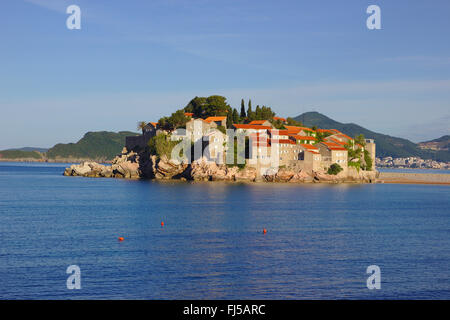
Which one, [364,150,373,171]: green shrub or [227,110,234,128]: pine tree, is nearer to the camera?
[227,110,234,128]: pine tree

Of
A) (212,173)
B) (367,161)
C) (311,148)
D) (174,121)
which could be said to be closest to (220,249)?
(212,173)

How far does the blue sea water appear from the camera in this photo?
95.7ft

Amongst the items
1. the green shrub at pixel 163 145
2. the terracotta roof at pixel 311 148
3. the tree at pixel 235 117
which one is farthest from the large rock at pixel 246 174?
the tree at pixel 235 117

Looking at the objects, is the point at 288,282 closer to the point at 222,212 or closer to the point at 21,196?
the point at 222,212

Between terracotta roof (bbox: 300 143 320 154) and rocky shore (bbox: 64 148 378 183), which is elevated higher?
terracotta roof (bbox: 300 143 320 154)

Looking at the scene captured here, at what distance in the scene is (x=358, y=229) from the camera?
53344 mm

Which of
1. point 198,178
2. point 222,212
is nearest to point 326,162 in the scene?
point 198,178

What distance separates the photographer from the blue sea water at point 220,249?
29172mm

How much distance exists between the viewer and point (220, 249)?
133ft

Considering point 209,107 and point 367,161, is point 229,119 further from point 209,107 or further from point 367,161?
point 367,161

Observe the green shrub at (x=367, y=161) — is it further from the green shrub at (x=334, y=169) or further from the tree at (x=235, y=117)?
the tree at (x=235, y=117)

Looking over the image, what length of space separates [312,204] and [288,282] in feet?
152

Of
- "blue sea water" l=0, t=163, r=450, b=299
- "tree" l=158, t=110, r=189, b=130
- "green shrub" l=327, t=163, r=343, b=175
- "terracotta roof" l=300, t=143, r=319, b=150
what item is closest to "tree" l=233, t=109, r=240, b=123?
"tree" l=158, t=110, r=189, b=130

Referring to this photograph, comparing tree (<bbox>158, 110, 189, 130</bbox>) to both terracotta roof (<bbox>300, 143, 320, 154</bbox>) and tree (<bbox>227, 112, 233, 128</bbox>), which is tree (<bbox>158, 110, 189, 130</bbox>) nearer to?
tree (<bbox>227, 112, 233, 128</bbox>)
